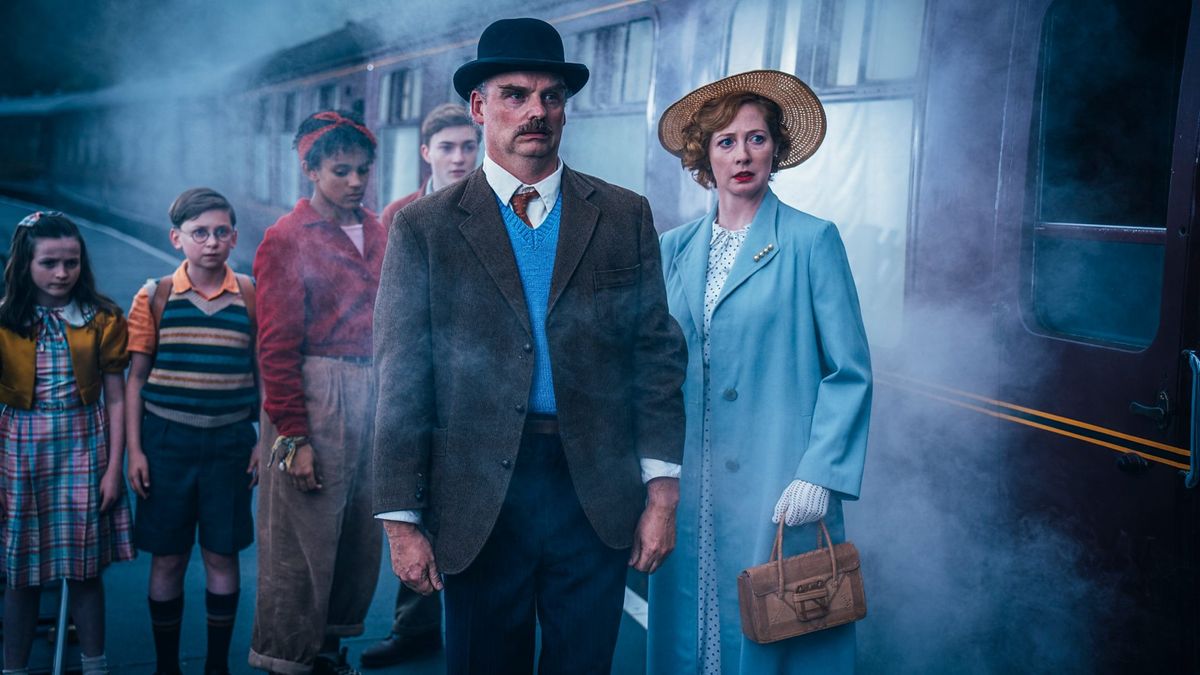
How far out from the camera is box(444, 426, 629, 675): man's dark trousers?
1.89m

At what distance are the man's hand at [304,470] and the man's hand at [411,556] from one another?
1.11 m

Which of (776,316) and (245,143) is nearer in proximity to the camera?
(776,316)

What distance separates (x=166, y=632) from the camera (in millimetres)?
2955

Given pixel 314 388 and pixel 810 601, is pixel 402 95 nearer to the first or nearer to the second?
pixel 314 388

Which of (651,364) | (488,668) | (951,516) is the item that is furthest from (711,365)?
(951,516)

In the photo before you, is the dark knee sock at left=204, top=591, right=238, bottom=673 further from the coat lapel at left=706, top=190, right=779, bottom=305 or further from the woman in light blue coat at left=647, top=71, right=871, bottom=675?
the coat lapel at left=706, top=190, right=779, bottom=305

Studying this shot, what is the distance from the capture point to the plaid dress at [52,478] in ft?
9.16

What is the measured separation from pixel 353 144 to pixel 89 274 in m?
0.94

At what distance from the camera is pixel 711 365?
2.42m

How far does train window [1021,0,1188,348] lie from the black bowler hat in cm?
160

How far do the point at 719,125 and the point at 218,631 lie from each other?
88.6 inches

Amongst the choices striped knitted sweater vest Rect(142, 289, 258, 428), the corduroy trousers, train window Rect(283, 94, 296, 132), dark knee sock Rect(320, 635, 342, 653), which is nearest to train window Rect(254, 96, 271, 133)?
train window Rect(283, 94, 296, 132)

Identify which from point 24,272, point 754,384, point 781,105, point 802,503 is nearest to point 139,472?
point 24,272

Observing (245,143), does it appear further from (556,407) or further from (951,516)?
(951,516)
